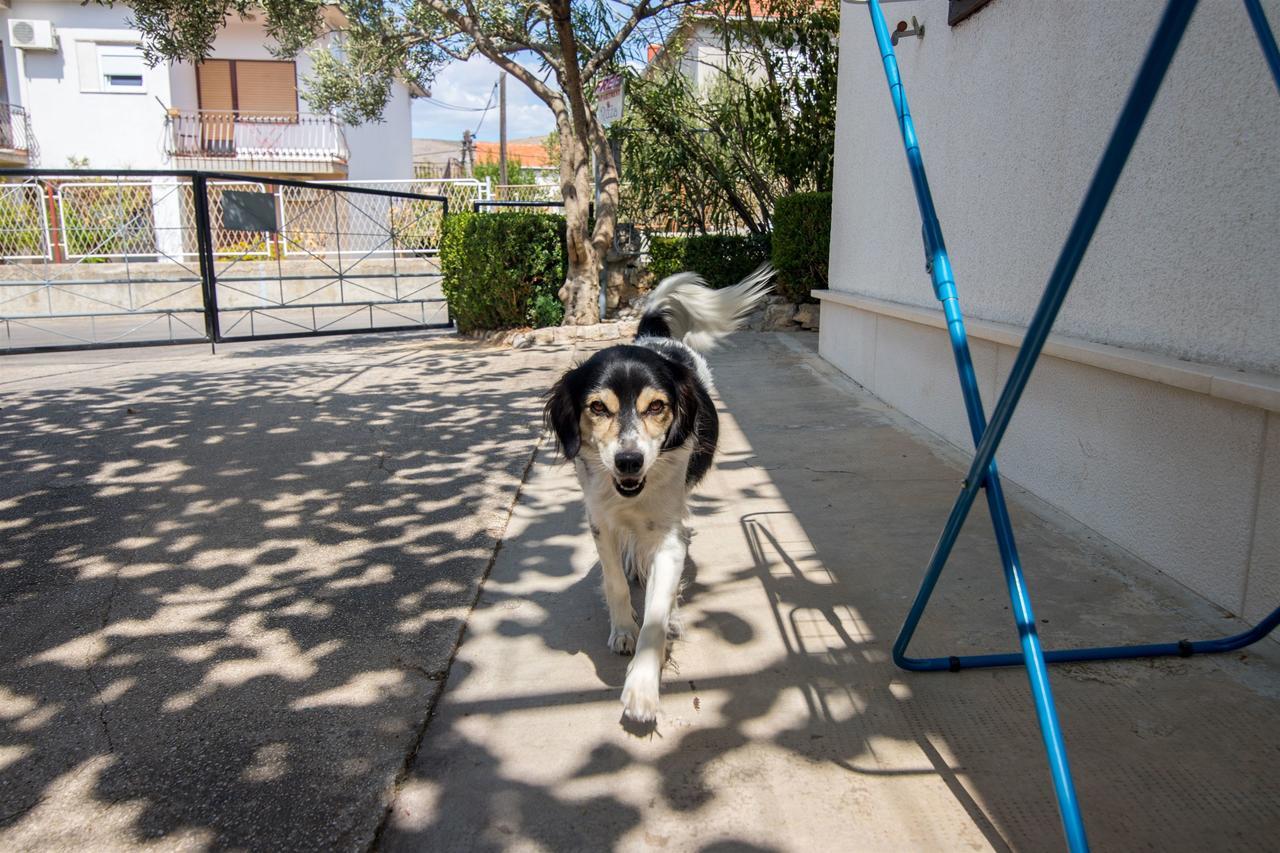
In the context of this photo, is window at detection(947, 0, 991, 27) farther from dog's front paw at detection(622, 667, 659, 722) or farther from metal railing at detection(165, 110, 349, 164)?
metal railing at detection(165, 110, 349, 164)

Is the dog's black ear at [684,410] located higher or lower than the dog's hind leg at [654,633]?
higher

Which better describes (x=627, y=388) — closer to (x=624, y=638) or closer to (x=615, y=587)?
(x=615, y=587)

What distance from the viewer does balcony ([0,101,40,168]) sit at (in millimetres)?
26797

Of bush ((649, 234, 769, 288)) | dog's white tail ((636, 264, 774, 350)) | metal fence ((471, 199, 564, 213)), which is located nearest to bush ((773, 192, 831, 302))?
bush ((649, 234, 769, 288))

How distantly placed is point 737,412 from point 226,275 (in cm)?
1128

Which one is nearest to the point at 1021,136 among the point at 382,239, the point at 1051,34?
the point at 1051,34

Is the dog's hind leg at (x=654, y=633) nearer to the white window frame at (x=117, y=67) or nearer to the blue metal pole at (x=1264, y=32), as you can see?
the blue metal pole at (x=1264, y=32)

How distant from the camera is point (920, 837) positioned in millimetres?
2004

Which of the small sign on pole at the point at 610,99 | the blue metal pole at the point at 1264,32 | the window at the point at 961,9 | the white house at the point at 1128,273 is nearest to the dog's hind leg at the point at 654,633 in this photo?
the white house at the point at 1128,273

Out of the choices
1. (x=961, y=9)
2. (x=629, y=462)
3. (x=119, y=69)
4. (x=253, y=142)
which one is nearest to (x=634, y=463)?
(x=629, y=462)

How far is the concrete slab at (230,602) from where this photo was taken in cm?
224

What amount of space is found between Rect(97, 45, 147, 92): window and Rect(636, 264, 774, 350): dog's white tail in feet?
94.4

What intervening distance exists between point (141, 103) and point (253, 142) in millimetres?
3370

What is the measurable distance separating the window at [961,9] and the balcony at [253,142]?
25.8 metres
